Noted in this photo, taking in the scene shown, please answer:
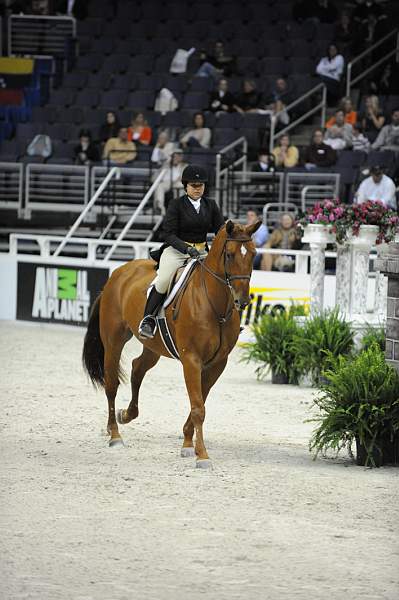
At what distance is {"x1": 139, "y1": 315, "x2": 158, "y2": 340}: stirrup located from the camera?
9.78 metres

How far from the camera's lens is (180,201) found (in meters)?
9.80

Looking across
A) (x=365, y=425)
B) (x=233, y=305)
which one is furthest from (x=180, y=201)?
(x=365, y=425)

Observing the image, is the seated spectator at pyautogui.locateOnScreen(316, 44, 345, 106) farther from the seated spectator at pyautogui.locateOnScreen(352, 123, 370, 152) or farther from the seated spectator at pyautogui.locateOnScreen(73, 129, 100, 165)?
the seated spectator at pyautogui.locateOnScreen(73, 129, 100, 165)

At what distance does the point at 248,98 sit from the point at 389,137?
12.0ft

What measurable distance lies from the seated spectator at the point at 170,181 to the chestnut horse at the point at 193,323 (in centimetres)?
1054

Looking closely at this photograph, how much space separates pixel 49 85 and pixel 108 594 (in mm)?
21828

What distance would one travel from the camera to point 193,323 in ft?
30.8

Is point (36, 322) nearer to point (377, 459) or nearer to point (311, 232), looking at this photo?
point (311, 232)

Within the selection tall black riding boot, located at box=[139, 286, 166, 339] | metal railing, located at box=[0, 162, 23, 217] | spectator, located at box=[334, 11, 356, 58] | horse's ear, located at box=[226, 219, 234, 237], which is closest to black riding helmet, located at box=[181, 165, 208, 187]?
horse's ear, located at box=[226, 219, 234, 237]

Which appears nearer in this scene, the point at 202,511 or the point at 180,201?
the point at 202,511

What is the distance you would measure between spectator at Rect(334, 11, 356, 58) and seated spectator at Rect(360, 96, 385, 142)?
99.1 inches

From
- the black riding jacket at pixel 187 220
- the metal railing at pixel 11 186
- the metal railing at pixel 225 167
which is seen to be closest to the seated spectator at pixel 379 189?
the metal railing at pixel 225 167

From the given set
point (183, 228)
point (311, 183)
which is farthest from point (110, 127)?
point (183, 228)

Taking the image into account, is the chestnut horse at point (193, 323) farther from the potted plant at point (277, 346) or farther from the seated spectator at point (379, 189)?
the seated spectator at point (379, 189)
